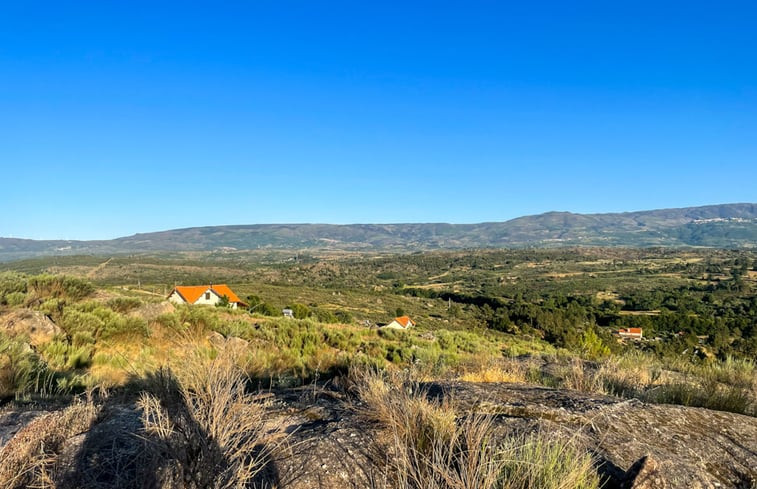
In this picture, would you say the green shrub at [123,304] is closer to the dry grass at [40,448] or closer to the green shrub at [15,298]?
the green shrub at [15,298]

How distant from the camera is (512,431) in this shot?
3.25 m

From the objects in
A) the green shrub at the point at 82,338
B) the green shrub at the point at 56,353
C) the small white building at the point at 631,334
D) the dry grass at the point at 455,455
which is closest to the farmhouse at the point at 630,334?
the small white building at the point at 631,334

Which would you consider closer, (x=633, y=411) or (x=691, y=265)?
(x=633, y=411)

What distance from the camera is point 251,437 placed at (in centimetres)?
285

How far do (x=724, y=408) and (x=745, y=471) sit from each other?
7.55 ft

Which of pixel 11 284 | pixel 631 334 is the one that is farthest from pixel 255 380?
pixel 631 334

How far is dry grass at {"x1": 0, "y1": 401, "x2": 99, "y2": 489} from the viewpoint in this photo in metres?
2.45

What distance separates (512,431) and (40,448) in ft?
10.6

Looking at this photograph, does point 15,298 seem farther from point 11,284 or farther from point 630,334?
point 630,334

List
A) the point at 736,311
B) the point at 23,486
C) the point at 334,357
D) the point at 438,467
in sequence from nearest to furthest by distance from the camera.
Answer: the point at 438,467 → the point at 23,486 → the point at 334,357 → the point at 736,311

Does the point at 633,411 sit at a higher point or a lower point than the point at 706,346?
higher

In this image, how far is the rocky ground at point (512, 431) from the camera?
2.69 m

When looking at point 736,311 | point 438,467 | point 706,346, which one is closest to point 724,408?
point 438,467

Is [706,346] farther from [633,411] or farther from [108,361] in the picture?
[108,361]
